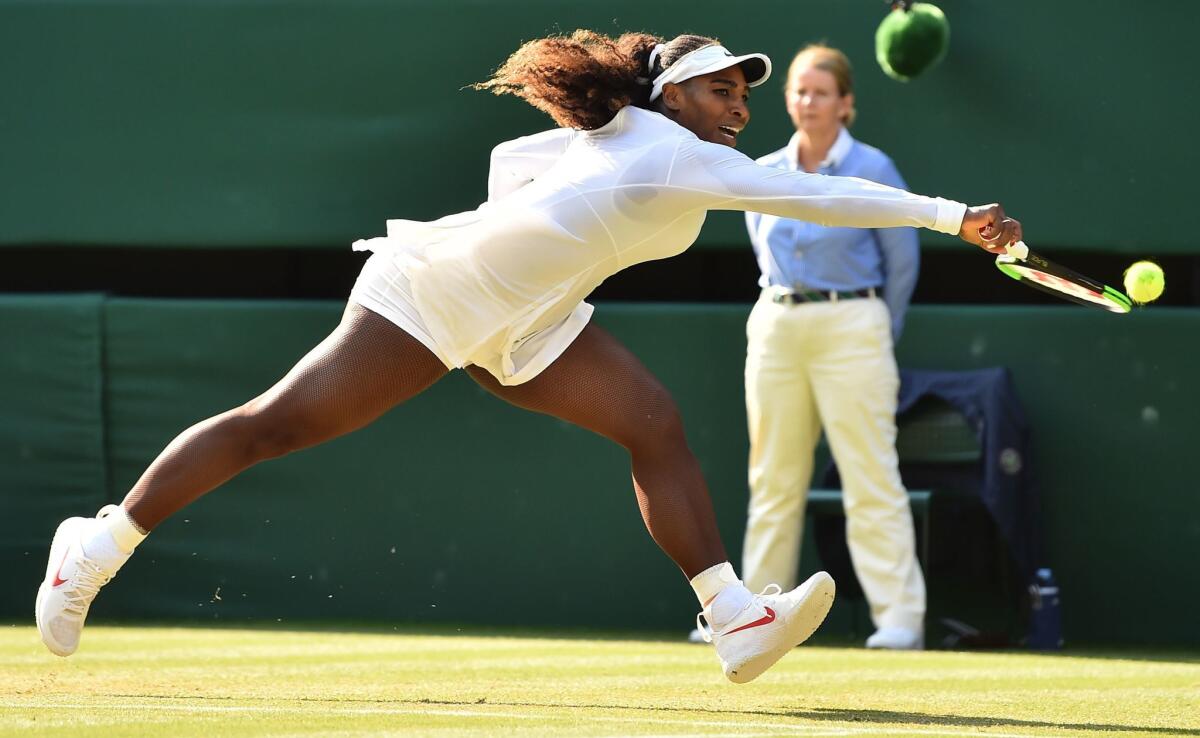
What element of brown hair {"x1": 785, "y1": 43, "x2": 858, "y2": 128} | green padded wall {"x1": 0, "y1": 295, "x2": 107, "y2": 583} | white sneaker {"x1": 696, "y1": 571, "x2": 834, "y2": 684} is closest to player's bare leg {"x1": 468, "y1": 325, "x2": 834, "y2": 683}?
white sneaker {"x1": 696, "y1": 571, "x2": 834, "y2": 684}

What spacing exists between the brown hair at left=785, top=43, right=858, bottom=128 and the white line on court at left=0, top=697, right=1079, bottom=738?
3.21m

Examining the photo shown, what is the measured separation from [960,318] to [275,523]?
9.53 ft

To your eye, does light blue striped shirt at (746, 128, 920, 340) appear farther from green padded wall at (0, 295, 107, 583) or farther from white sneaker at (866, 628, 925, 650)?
green padded wall at (0, 295, 107, 583)

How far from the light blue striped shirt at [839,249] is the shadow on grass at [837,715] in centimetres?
253

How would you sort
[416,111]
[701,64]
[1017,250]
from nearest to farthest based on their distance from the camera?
[1017,250] → [701,64] → [416,111]

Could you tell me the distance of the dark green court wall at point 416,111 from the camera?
291 inches

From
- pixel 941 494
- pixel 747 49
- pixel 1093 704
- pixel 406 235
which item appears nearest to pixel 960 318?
pixel 941 494

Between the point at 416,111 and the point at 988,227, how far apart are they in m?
4.01

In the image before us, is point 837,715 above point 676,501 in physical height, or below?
below

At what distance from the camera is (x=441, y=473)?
781 cm

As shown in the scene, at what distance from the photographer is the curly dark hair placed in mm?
4648

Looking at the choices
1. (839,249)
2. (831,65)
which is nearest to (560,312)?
(839,249)

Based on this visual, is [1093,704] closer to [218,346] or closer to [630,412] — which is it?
[630,412]

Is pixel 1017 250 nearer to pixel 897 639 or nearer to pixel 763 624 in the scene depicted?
pixel 763 624
